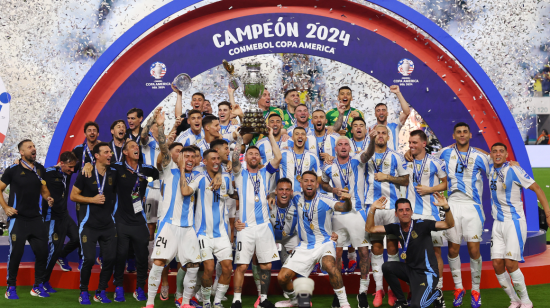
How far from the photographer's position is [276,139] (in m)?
7.13

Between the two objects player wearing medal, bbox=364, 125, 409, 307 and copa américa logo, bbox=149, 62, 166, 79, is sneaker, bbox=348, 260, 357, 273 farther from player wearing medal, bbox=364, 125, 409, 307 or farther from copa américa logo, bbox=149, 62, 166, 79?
copa américa logo, bbox=149, 62, 166, 79

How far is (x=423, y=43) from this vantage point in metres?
8.48

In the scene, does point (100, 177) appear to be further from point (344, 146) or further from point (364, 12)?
point (364, 12)

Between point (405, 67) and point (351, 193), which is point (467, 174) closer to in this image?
point (351, 193)

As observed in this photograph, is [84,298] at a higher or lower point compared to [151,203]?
lower

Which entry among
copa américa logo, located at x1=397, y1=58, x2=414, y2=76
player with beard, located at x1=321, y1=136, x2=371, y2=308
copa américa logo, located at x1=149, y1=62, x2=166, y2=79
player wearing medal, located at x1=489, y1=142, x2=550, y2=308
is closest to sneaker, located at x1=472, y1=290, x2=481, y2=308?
player wearing medal, located at x1=489, y1=142, x2=550, y2=308

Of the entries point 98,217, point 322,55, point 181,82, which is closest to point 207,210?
point 98,217

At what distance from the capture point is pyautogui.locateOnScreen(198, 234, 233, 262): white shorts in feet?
19.6

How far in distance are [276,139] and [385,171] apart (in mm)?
1431

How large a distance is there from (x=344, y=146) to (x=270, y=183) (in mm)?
1068

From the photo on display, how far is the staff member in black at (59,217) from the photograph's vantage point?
6.90 metres

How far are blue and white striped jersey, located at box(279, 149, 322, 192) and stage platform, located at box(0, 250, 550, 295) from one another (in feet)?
3.87

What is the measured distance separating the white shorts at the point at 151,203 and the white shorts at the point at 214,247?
4.30 ft

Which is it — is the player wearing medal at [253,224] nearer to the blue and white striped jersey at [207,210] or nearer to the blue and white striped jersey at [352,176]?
the blue and white striped jersey at [207,210]
